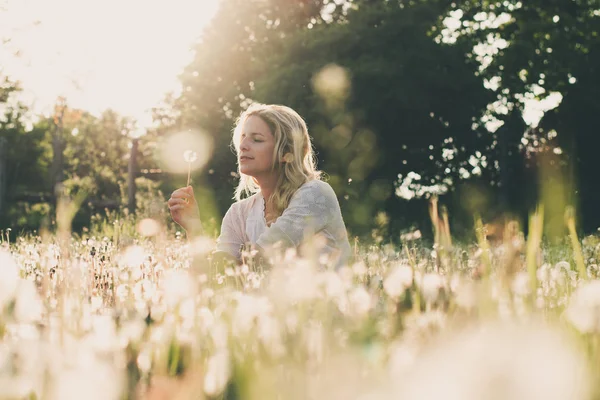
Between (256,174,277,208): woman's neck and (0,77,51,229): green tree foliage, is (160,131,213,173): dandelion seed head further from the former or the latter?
(0,77,51,229): green tree foliage

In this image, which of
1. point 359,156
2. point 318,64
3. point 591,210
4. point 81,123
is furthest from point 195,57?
point 81,123

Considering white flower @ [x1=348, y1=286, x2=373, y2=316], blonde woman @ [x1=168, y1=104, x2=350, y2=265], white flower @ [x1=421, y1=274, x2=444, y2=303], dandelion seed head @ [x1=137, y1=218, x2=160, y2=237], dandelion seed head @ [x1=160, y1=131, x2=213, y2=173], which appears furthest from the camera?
dandelion seed head @ [x1=160, y1=131, x2=213, y2=173]

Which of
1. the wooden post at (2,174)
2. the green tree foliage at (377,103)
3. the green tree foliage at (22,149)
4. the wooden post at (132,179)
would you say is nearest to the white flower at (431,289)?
the green tree foliage at (377,103)

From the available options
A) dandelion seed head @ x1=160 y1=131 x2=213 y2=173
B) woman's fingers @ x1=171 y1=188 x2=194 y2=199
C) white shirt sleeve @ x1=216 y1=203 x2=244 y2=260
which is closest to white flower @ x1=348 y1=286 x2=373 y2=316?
woman's fingers @ x1=171 y1=188 x2=194 y2=199

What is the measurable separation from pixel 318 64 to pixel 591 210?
25.1 ft

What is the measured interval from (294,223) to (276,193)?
1.95ft

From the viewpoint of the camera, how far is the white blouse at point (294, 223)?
4.39 metres

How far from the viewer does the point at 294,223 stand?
174 inches

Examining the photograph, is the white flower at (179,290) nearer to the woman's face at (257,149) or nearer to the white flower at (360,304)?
the white flower at (360,304)

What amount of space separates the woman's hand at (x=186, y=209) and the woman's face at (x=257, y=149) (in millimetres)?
492

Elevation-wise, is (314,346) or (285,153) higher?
(285,153)

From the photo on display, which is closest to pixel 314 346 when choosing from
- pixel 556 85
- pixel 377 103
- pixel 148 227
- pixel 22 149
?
pixel 148 227

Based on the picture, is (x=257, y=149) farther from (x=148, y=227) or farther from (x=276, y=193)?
(x=148, y=227)

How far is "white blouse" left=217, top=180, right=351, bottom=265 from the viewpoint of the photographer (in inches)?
173
